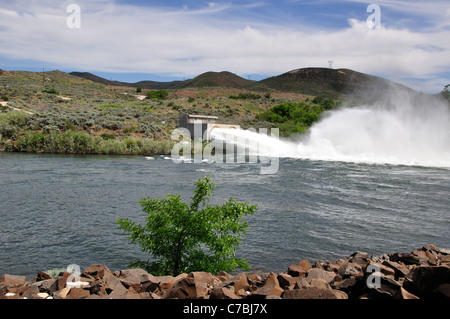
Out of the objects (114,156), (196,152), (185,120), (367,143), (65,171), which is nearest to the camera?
(65,171)

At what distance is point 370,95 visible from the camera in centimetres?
4056

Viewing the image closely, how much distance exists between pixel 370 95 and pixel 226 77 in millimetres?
121634

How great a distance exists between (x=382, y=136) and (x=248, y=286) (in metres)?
33.0

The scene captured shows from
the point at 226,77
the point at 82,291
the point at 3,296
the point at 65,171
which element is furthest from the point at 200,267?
the point at 226,77

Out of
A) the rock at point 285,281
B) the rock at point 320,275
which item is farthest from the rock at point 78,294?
the rock at point 320,275

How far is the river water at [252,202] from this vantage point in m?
10.6

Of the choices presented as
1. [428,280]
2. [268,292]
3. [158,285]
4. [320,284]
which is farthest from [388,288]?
[158,285]

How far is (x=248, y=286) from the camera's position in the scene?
21.5 feet

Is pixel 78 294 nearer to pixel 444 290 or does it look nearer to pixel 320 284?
pixel 320 284

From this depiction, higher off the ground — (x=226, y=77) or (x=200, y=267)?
(x=226, y=77)

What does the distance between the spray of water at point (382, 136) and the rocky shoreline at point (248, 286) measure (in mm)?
27286

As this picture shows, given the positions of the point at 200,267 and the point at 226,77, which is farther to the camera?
the point at 226,77

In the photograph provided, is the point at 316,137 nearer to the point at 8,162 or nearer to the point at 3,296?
the point at 8,162

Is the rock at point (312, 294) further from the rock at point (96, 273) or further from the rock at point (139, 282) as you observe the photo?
the rock at point (96, 273)
